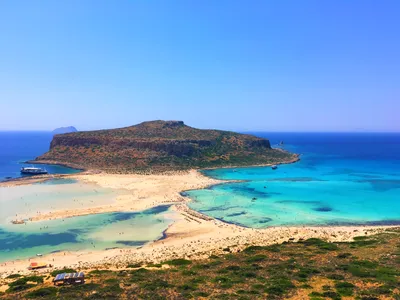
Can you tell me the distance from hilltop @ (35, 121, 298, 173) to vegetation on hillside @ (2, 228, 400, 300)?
65753mm

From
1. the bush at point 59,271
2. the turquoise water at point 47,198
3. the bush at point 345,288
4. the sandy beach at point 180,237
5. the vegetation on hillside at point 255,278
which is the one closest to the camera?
the bush at point 345,288

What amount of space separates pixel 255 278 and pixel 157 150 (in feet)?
269

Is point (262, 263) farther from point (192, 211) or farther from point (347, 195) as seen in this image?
point (347, 195)

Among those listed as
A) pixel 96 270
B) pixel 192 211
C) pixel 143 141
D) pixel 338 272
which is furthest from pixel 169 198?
pixel 143 141

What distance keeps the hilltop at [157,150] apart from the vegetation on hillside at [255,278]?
2589 inches

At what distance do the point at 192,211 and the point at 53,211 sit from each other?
891 inches

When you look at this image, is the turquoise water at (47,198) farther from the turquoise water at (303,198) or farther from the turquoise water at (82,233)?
the turquoise water at (303,198)

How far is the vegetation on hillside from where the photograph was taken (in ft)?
71.1

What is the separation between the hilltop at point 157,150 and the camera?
99.1 meters

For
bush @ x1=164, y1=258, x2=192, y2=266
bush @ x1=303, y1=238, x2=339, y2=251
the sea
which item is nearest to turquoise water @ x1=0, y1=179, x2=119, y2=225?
the sea

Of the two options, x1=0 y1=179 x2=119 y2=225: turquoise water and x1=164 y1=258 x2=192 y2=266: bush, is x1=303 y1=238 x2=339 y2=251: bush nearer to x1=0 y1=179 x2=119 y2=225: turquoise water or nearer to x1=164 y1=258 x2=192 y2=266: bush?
x1=164 y1=258 x2=192 y2=266: bush

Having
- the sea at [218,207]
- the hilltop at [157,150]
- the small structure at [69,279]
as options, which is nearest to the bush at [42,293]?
the small structure at [69,279]

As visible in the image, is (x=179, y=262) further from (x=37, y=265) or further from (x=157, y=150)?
(x=157, y=150)

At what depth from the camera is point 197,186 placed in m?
71.4
